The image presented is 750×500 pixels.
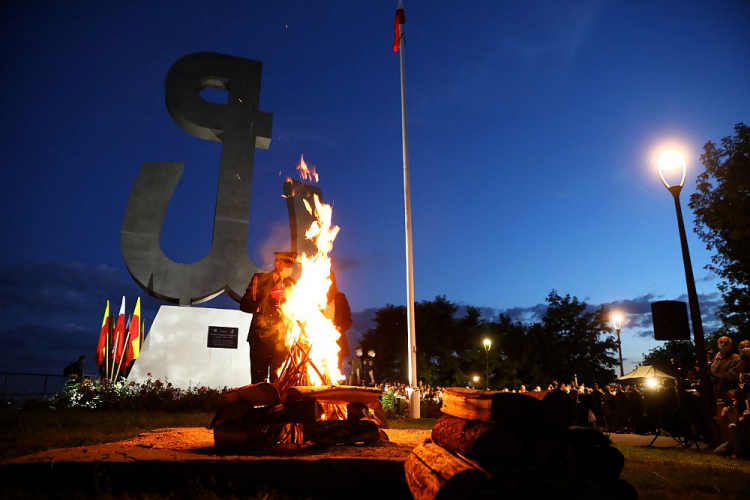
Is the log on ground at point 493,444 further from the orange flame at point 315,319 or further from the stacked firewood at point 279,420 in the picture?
the orange flame at point 315,319

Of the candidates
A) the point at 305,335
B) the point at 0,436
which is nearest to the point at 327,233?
the point at 305,335

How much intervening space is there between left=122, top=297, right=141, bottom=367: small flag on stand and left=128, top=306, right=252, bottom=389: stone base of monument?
0.78 m

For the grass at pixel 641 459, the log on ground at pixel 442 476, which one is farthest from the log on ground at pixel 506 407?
the grass at pixel 641 459

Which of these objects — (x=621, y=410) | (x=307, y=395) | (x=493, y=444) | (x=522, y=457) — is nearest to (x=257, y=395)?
(x=307, y=395)

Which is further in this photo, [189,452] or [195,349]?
[195,349]

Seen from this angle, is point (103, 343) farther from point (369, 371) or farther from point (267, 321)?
point (267, 321)

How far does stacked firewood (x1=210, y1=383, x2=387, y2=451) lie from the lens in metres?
4.92

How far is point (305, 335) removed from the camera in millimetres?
6758

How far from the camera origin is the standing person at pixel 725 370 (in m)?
8.84

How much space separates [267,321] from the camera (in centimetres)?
675

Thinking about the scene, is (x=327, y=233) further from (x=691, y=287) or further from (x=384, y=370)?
(x=384, y=370)

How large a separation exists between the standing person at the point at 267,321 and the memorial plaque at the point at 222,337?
9.97 meters

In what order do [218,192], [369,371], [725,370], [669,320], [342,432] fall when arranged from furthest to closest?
[369,371] → [218,192] → [669,320] → [725,370] → [342,432]

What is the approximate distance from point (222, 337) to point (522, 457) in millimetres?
14213
